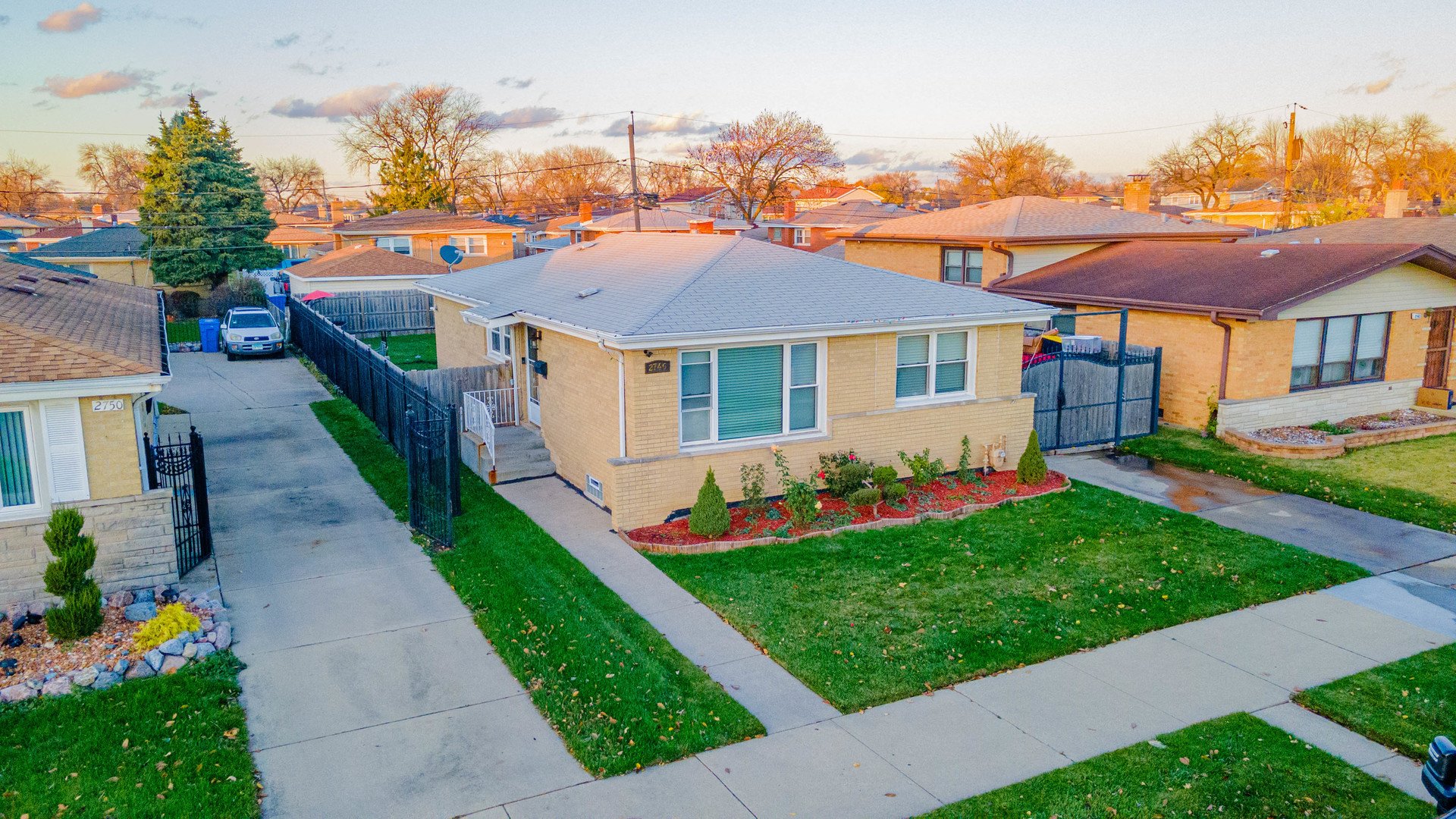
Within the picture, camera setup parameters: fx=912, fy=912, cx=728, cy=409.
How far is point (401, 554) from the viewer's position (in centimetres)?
1166

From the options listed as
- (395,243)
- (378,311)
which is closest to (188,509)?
(378,311)

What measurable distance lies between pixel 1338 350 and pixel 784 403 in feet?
42.9

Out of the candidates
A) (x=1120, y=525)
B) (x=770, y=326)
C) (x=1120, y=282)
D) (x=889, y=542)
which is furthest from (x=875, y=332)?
(x=1120, y=282)

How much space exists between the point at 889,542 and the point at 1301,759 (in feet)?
17.8

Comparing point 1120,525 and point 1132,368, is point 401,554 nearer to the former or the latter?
point 1120,525

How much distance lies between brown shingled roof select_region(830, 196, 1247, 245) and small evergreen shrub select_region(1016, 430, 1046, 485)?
11.4m

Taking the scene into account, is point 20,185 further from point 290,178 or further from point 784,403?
point 784,403

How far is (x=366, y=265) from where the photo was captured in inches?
1473

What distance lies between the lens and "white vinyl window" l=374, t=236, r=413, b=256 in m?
46.9

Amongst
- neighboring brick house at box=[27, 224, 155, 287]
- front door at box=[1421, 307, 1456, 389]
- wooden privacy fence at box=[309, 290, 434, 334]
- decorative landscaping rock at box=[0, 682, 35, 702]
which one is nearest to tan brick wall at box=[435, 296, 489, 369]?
decorative landscaping rock at box=[0, 682, 35, 702]

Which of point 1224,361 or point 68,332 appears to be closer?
point 68,332

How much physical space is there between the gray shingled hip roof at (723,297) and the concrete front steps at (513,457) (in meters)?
2.09

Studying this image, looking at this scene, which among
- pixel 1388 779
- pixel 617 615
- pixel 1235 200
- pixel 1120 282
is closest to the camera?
pixel 1388 779

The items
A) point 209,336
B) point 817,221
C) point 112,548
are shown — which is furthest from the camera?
point 817,221
